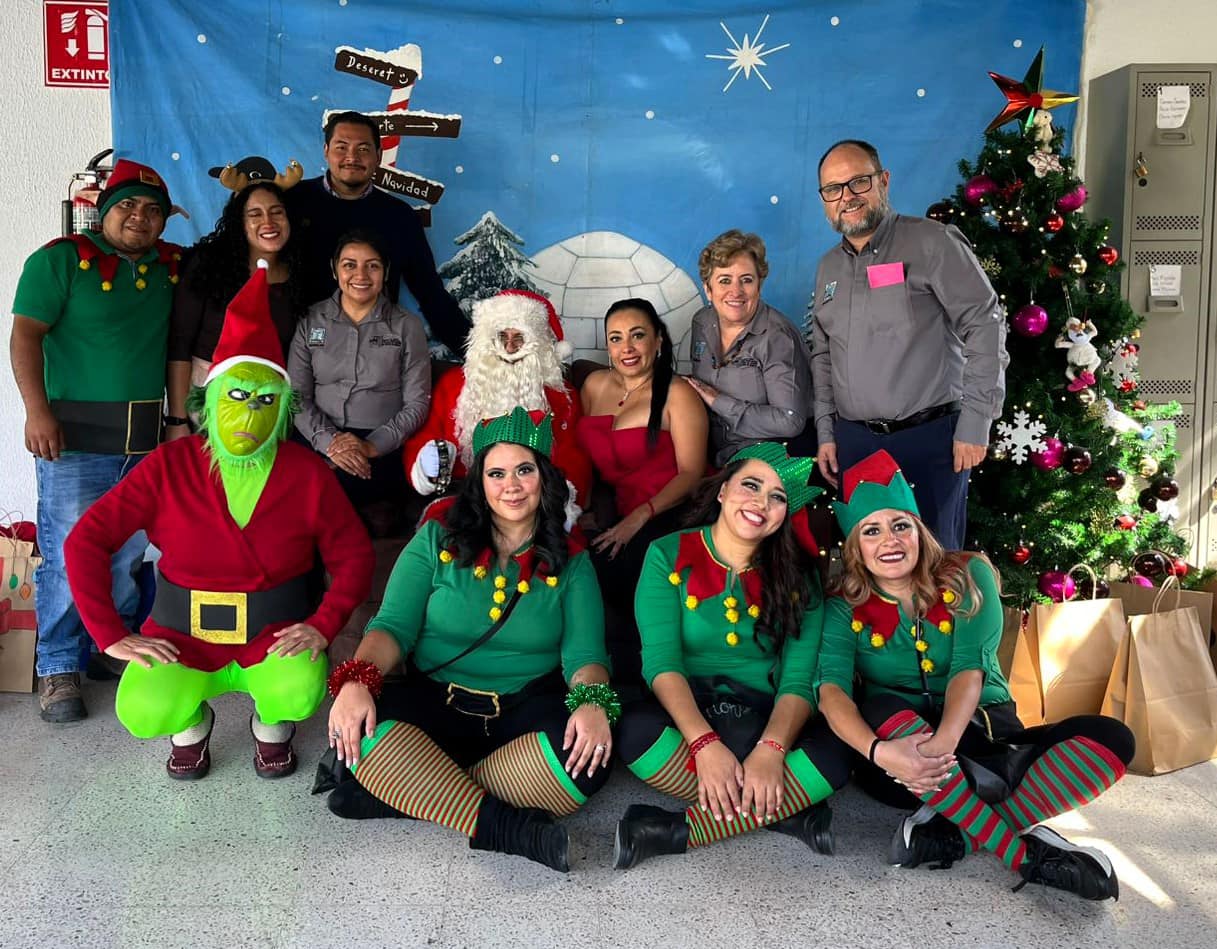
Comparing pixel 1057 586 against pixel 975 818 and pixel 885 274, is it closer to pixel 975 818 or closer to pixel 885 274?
pixel 885 274

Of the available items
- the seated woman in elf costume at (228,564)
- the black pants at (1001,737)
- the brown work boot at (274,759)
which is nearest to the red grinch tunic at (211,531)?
the seated woman in elf costume at (228,564)

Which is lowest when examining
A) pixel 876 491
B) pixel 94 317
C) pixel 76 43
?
pixel 876 491

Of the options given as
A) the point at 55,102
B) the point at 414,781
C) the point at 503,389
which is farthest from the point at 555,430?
the point at 55,102

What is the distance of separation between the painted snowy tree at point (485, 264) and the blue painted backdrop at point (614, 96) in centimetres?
7

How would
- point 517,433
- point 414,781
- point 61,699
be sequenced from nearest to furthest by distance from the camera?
1. point 414,781
2. point 517,433
3. point 61,699

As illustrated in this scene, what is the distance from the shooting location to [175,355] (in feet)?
11.2

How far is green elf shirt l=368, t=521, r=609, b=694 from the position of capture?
8.45 ft

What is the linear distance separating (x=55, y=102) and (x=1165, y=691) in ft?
15.3

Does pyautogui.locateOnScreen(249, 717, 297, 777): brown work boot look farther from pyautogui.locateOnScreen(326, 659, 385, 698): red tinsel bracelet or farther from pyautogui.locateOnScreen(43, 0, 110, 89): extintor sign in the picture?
pyautogui.locateOnScreen(43, 0, 110, 89): extintor sign

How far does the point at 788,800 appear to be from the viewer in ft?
7.73

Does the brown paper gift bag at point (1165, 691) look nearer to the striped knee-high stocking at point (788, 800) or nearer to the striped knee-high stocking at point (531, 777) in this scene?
the striped knee-high stocking at point (788, 800)

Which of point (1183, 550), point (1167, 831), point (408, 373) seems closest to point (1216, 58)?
point (1183, 550)

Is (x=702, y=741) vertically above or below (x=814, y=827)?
above

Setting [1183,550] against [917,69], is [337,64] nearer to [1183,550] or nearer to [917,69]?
[917,69]
